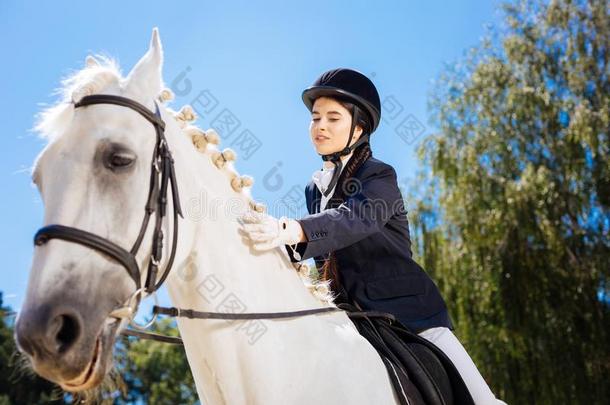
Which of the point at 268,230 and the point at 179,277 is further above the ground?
the point at 268,230

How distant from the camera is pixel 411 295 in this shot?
12.0 feet

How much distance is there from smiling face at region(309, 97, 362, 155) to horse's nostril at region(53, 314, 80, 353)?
2006mm

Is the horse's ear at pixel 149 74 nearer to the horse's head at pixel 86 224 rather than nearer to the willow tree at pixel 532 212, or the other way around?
the horse's head at pixel 86 224

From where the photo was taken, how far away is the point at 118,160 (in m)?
2.57

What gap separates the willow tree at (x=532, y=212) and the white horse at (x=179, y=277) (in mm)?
13190

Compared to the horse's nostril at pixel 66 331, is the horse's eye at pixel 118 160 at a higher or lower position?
higher

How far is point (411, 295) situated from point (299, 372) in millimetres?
1004

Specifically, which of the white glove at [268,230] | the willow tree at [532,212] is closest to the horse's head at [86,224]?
the white glove at [268,230]

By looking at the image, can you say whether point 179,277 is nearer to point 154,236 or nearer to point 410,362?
point 154,236

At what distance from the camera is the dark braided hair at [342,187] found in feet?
12.2

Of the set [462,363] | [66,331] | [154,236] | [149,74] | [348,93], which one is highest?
[348,93]

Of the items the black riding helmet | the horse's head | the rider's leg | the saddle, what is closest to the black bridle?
the horse's head

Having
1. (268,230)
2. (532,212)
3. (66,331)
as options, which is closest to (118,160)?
(66,331)

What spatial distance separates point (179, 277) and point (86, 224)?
0.62 m
